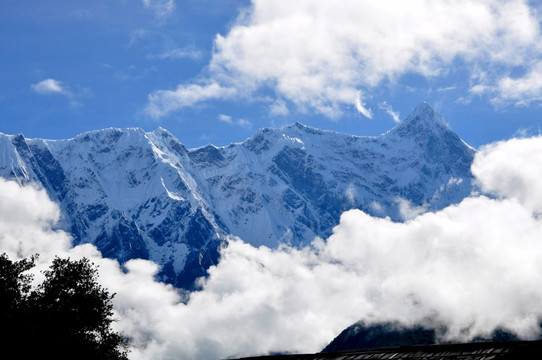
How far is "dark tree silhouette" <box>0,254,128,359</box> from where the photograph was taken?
1900 inches

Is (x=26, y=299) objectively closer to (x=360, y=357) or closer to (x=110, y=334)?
(x=110, y=334)

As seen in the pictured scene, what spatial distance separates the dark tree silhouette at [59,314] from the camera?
48.2 m

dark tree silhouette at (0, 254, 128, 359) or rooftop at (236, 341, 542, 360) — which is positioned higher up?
dark tree silhouette at (0, 254, 128, 359)

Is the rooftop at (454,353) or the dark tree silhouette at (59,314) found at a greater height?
the dark tree silhouette at (59,314)

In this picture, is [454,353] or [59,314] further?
[59,314]

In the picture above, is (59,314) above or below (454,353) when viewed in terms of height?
above

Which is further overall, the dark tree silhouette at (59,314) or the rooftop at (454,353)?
the dark tree silhouette at (59,314)

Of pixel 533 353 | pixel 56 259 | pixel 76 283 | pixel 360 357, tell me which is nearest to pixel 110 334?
pixel 76 283

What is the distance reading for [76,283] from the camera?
5862 cm

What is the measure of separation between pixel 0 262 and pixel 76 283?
6741 millimetres

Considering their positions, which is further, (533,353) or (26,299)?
(26,299)

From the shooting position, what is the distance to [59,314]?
53156 millimetres

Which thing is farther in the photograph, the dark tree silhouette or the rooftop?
the dark tree silhouette

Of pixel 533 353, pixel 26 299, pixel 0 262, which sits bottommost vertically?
pixel 533 353
